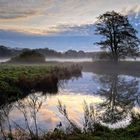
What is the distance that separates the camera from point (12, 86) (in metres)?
33.7

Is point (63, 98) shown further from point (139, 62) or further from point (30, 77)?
point (139, 62)

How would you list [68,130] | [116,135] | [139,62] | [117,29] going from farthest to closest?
1. [139,62]
2. [117,29]
3. [68,130]
4. [116,135]

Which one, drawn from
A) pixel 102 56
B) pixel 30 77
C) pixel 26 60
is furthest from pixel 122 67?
pixel 30 77

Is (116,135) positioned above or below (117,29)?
below

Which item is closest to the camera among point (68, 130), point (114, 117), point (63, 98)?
point (68, 130)

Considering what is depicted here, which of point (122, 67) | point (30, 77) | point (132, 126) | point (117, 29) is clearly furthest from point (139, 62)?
point (132, 126)

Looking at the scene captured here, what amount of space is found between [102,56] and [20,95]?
41.5 m

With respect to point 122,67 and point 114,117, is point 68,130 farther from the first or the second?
point 122,67

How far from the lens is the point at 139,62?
253ft

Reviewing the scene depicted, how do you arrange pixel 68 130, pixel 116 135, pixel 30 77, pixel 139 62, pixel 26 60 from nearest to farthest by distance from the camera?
pixel 116 135, pixel 68 130, pixel 30 77, pixel 139 62, pixel 26 60

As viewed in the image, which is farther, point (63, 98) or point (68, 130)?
point (63, 98)

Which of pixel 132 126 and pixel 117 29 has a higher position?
pixel 117 29

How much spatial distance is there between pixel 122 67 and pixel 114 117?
53.1 meters

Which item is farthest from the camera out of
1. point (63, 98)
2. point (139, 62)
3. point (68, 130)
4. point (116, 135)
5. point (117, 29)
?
point (139, 62)
